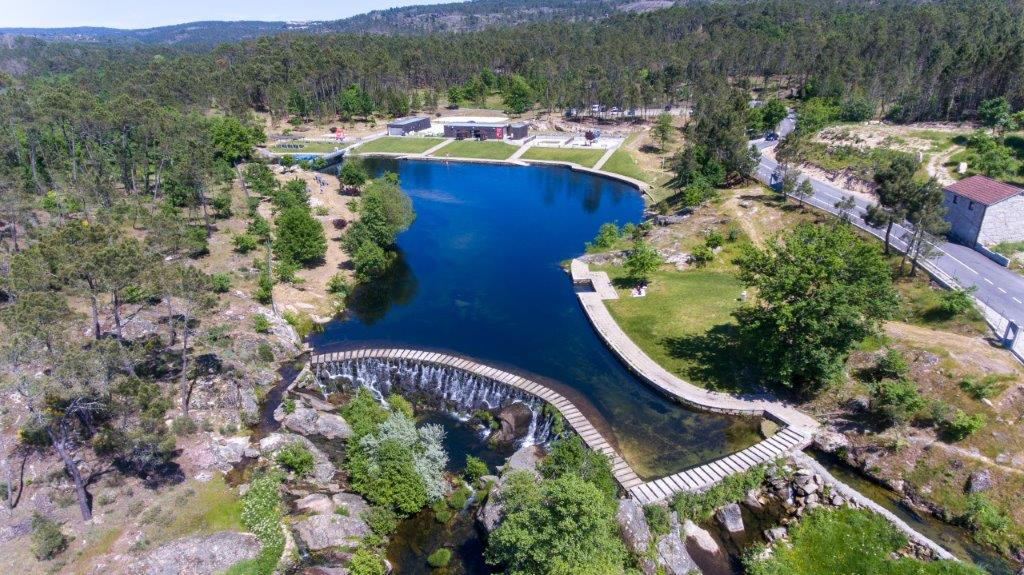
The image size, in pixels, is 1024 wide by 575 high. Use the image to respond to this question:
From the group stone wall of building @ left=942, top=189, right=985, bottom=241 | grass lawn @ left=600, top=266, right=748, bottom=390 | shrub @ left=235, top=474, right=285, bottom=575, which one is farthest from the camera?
stone wall of building @ left=942, top=189, right=985, bottom=241

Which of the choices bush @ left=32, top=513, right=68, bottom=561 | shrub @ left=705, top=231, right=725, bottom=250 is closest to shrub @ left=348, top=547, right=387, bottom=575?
bush @ left=32, top=513, right=68, bottom=561

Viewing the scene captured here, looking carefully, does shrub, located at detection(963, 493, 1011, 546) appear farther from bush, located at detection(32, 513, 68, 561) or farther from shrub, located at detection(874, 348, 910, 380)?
bush, located at detection(32, 513, 68, 561)

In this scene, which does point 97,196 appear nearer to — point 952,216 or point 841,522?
point 841,522

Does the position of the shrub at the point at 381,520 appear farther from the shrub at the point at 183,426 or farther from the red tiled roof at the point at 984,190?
the red tiled roof at the point at 984,190

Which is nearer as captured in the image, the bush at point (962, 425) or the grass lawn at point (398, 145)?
the bush at point (962, 425)

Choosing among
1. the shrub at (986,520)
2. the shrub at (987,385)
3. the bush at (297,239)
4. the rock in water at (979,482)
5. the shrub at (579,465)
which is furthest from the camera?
the bush at (297,239)

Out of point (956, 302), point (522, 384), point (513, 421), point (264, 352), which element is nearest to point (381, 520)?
point (513, 421)

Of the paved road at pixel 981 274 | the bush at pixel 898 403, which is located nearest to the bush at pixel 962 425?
the bush at pixel 898 403
